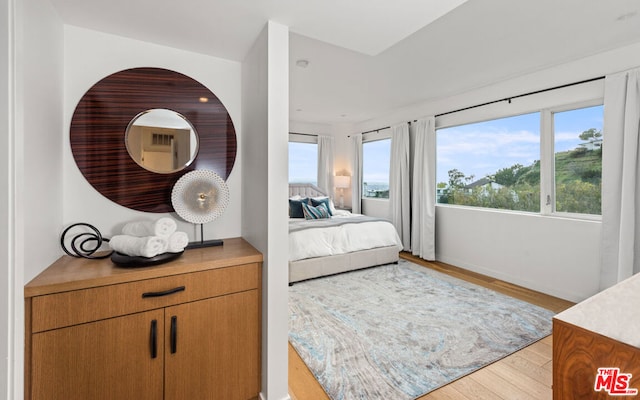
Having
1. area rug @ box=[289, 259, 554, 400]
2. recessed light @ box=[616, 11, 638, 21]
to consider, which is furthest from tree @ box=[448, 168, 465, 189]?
recessed light @ box=[616, 11, 638, 21]

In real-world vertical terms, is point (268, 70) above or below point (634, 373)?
above

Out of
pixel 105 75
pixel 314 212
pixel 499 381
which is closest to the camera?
pixel 105 75

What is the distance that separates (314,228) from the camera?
3611 mm

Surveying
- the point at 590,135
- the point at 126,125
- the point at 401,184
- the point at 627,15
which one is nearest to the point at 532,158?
the point at 590,135

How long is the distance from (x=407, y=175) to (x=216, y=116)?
367 centimetres

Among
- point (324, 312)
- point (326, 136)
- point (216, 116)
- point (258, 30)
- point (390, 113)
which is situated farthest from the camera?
point (326, 136)

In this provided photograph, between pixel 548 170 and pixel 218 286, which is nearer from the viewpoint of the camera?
pixel 218 286

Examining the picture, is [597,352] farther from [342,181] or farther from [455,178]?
[342,181]

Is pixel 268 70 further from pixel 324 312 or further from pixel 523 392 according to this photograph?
pixel 523 392

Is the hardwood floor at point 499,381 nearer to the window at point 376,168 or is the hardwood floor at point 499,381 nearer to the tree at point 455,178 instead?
the tree at point 455,178

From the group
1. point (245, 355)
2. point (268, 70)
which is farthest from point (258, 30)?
point (245, 355)

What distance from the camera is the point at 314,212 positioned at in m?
4.45

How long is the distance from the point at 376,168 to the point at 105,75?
4958mm
